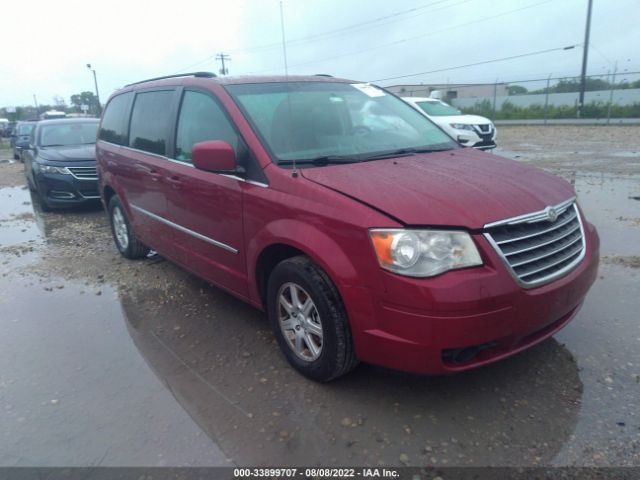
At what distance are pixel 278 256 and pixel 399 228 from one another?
3.33ft

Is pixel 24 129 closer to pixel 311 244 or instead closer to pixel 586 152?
pixel 586 152

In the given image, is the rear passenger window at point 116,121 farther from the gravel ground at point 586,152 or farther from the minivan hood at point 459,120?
the minivan hood at point 459,120

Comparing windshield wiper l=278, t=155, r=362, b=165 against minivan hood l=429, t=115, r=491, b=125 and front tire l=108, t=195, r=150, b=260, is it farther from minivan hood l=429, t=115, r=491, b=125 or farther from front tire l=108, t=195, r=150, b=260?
minivan hood l=429, t=115, r=491, b=125

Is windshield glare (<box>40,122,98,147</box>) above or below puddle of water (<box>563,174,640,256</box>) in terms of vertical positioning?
above

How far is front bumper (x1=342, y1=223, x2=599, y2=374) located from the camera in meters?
2.39

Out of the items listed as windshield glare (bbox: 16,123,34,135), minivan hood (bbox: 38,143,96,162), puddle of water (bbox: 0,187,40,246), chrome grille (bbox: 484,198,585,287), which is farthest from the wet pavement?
windshield glare (bbox: 16,123,34,135)

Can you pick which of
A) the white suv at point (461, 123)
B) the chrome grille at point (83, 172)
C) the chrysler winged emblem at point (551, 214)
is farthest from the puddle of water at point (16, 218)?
the white suv at point (461, 123)

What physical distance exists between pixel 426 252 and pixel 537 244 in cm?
67

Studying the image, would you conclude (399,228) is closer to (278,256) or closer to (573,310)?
(278,256)

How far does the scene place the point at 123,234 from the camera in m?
5.80

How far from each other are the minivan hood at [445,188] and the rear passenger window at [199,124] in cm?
85

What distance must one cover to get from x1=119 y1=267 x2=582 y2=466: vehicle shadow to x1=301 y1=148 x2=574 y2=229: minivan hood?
1.07 m

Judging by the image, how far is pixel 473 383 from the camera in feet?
9.93

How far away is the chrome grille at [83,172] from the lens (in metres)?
8.58
